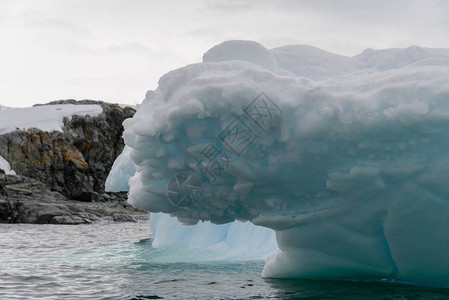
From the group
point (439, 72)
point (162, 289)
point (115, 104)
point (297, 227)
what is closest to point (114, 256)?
point (162, 289)

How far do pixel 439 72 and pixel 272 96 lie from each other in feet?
5.75

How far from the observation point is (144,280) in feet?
24.3

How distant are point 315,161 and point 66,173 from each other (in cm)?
2686

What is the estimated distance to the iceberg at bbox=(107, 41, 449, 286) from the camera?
5.48 m

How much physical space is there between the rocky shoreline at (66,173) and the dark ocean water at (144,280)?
34.1 ft

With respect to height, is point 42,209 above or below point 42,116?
below
